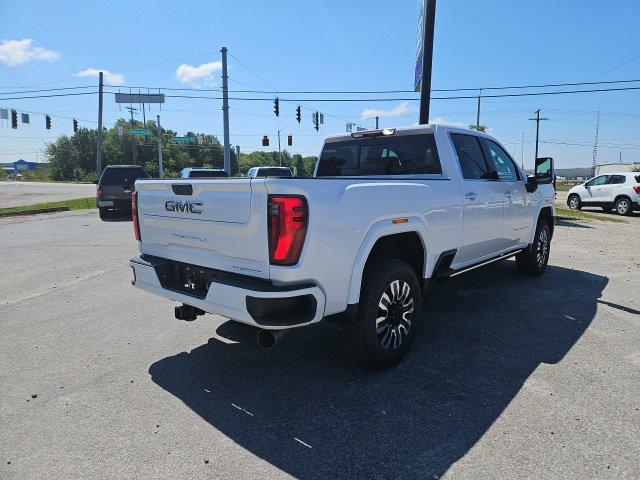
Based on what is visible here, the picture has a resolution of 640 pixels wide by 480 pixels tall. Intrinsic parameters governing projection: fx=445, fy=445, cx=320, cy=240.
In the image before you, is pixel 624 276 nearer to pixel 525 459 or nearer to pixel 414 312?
pixel 414 312

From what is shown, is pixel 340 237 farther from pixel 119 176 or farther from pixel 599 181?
pixel 599 181

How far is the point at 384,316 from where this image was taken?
3.50 metres

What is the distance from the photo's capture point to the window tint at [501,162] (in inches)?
209

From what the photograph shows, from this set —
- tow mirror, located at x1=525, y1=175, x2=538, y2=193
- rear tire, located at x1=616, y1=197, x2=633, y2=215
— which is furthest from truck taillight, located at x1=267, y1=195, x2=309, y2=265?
rear tire, located at x1=616, y1=197, x2=633, y2=215

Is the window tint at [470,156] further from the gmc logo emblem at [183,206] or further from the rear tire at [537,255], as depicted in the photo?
the gmc logo emblem at [183,206]

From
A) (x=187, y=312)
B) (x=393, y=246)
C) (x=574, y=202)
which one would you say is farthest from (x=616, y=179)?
(x=187, y=312)

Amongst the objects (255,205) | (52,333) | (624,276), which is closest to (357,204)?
(255,205)

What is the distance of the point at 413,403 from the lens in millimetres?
3074

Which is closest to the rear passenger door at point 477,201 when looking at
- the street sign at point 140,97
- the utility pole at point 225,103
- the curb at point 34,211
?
the curb at point 34,211

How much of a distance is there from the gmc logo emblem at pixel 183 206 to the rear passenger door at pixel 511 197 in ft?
11.5

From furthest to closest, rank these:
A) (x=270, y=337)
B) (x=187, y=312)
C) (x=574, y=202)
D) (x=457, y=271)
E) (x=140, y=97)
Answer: (x=140, y=97), (x=574, y=202), (x=457, y=271), (x=187, y=312), (x=270, y=337)

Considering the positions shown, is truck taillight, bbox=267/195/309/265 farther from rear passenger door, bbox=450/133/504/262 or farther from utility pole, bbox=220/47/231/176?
utility pole, bbox=220/47/231/176

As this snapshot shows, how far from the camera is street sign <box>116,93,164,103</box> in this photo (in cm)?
4062

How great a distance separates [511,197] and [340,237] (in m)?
3.29
